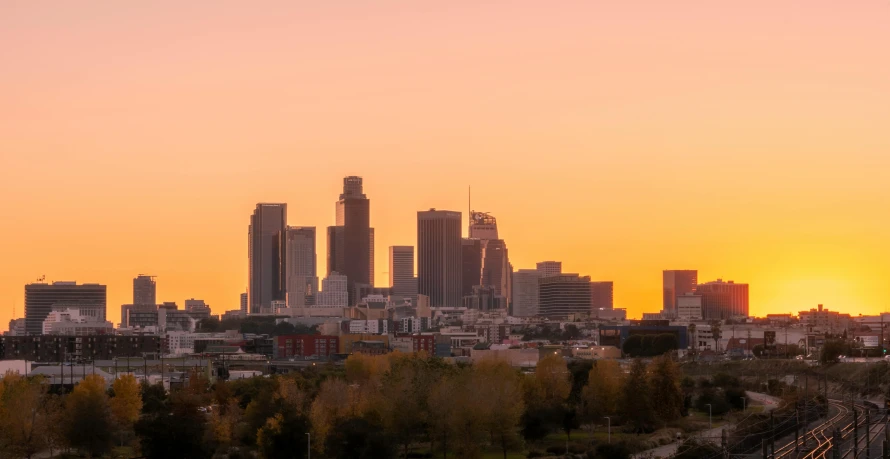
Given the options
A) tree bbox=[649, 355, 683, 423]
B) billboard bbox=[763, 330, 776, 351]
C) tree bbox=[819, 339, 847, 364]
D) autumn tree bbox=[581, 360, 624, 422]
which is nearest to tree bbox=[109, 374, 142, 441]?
autumn tree bbox=[581, 360, 624, 422]

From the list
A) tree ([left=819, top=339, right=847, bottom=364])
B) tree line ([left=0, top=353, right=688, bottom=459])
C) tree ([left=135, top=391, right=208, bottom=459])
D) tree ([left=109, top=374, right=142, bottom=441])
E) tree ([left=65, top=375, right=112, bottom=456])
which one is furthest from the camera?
tree ([left=819, top=339, right=847, bottom=364])

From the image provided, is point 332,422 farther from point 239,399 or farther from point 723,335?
point 723,335

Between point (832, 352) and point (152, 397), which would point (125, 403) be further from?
point (832, 352)

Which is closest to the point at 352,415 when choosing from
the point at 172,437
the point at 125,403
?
the point at 172,437

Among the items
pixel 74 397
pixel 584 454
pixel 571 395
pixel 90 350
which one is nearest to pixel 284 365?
pixel 90 350

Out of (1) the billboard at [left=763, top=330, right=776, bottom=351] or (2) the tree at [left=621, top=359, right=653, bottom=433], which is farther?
(1) the billboard at [left=763, top=330, right=776, bottom=351]

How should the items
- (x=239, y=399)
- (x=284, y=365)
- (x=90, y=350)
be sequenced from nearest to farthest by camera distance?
1. (x=239, y=399)
2. (x=284, y=365)
3. (x=90, y=350)

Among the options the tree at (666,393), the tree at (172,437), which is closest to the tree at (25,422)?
the tree at (172,437)

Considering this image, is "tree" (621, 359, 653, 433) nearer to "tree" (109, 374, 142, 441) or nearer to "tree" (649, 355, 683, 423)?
"tree" (649, 355, 683, 423)
